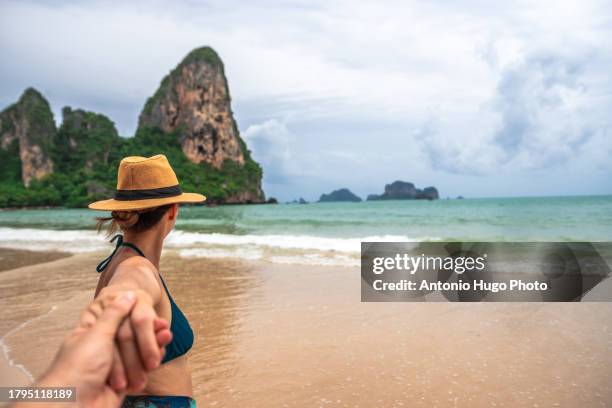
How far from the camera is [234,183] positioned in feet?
334

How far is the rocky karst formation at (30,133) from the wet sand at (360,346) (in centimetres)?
10257

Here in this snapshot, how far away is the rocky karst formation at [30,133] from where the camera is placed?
314ft

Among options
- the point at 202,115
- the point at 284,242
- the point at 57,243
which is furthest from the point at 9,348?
the point at 202,115

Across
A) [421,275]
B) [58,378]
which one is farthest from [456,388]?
[421,275]

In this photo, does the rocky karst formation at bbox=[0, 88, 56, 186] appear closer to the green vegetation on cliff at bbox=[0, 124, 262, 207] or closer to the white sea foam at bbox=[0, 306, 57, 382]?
the green vegetation on cliff at bbox=[0, 124, 262, 207]

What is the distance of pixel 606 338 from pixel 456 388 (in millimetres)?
2324

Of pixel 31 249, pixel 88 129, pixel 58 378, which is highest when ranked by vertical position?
pixel 88 129

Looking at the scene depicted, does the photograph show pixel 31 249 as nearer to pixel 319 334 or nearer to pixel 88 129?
pixel 319 334

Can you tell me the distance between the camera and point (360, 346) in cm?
474

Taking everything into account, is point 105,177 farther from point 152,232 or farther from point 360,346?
point 152,232

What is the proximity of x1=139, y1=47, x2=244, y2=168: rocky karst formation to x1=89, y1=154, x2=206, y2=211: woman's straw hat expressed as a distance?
102154mm

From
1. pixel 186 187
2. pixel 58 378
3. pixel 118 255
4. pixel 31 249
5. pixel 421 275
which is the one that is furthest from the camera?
pixel 186 187

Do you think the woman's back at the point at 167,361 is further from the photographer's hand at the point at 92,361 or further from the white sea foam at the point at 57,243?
the white sea foam at the point at 57,243

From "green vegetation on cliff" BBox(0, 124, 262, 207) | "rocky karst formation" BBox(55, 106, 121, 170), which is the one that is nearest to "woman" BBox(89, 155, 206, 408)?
"green vegetation on cliff" BBox(0, 124, 262, 207)
